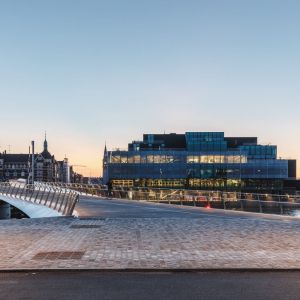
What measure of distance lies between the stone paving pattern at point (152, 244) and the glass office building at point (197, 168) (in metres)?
92.4

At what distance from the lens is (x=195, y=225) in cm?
1855

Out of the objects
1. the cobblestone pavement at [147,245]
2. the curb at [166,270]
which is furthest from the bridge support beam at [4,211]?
the curb at [166,270]

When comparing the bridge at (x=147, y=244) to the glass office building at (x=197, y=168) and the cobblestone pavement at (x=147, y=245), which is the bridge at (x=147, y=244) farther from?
the glass office building at (x=197, y=168)

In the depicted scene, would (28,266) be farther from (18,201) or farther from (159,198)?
(18,201)

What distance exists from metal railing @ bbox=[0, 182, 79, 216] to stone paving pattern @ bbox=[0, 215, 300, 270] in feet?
16.9

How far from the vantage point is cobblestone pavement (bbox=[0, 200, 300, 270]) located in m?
10.4

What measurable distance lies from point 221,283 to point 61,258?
3.96 metres

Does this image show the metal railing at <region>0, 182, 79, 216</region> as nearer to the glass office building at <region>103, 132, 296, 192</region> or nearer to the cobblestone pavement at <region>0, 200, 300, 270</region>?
the cobblestone pavement at <region>0, 200, 300, 270</region>

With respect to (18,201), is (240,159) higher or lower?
higher

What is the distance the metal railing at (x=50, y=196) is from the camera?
2522 centimetres

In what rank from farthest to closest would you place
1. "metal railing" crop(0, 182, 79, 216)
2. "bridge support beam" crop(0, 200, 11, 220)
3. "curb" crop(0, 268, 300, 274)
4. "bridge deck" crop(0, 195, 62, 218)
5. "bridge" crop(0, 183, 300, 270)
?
"bridge support beam" crop(0, 200, 11, 220), "bridge deck" crop(0, 195, 62, 218), "metal railing" crop(0, 182, 79, 216), "bridge" crop(0, 183, 300, 270), "curb" crop(0, 268, 300, 274)

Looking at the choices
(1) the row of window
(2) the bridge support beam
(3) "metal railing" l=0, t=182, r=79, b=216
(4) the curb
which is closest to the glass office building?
(1) the row of window

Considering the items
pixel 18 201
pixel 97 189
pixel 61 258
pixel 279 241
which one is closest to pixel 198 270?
pixel 61 258

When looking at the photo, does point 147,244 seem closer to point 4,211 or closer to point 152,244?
point 152,244
